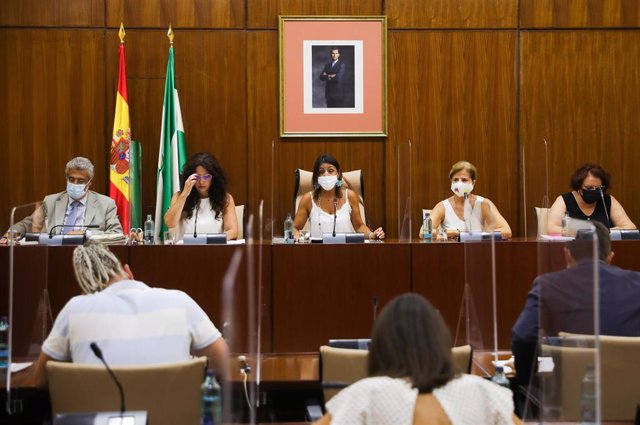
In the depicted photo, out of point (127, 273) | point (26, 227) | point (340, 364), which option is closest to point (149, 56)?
point (26, 227)

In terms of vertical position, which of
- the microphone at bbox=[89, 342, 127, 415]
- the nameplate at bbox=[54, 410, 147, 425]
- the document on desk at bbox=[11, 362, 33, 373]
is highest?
the microphone at bbox=[89, 342, 127, 415]

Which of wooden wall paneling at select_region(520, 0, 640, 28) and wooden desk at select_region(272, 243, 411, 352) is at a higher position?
wooden wall paneling at select_region(520, 0, 640, 28)

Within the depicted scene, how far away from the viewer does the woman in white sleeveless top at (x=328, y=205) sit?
557cm

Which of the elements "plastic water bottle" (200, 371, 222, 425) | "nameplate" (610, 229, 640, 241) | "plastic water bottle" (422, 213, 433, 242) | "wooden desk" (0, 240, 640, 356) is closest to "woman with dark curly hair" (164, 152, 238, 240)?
"wooden desk" (0, 240, 640, 356)

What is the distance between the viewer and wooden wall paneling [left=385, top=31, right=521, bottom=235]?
21.5 feet

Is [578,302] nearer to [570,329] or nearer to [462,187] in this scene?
[570,329]

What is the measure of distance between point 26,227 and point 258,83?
257cm

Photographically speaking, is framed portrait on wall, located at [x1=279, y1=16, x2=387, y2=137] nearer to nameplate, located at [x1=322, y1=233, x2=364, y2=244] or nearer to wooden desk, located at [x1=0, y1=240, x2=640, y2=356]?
nameplate, located at [x1=322, y1=233, x2=364, y2=244]

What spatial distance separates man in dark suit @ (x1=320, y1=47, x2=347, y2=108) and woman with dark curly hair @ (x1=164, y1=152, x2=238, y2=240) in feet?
4.64

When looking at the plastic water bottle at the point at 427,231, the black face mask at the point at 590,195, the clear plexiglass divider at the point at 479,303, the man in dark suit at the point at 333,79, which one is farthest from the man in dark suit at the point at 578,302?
the man in dark suit at the point at 333,79

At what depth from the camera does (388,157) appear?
6570 millimetres

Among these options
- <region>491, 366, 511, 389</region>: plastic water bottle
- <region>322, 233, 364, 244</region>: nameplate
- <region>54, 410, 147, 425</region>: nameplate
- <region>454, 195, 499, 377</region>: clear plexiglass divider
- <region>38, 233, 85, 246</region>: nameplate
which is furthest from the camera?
<region>322, 233, 364, 244</region>: nameplate

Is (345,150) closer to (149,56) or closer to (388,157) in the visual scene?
(388,157)

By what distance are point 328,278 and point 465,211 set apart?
1.36 metres
